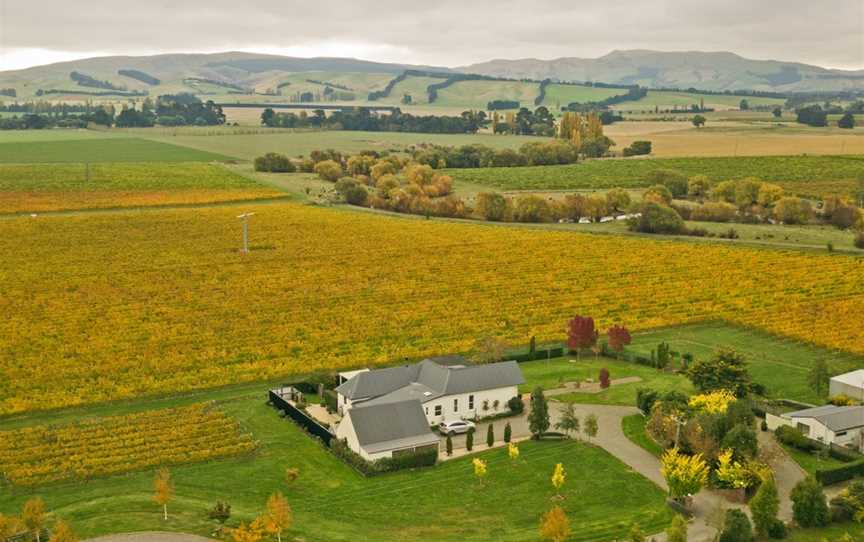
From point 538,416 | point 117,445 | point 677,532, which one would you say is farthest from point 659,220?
point 677,532

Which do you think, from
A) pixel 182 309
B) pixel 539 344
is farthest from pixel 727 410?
pixel 182 309

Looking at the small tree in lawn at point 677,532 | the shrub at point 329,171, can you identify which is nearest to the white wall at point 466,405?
the small tree in lawn at point 677,532

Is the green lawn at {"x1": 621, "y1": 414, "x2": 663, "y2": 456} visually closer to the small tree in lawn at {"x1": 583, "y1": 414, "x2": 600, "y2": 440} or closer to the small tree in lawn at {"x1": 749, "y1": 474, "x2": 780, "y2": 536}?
the small tree in lawn at {"x1": 583, "y1": 414, "x2": 600, "y2": 440}

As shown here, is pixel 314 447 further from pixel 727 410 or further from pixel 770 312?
pixel 770 312

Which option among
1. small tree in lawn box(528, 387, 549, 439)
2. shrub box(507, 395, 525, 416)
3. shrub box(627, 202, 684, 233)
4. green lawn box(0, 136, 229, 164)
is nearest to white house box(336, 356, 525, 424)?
shrub box(507, 395, 525, 416)

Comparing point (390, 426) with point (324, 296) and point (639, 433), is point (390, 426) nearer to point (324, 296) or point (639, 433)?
point (639, 433)
